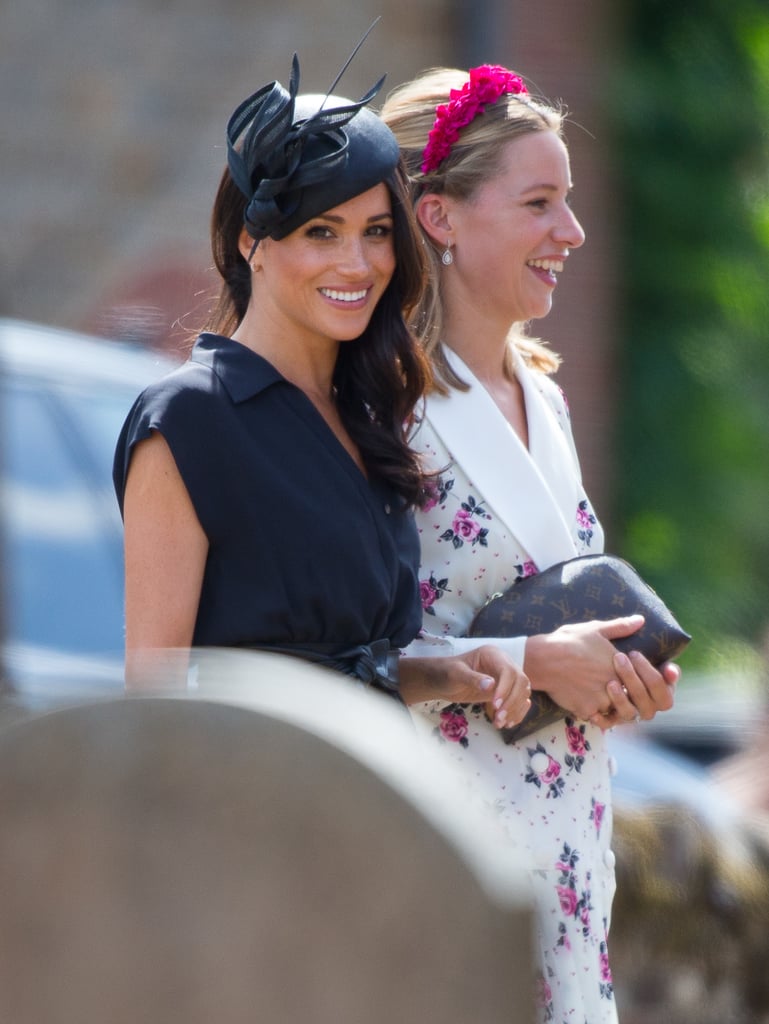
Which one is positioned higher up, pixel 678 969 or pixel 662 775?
pixel 678 969

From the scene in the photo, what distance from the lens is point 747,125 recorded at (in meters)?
9.48

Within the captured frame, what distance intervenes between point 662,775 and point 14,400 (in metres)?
3.02

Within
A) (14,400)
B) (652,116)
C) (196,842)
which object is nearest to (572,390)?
(652,116)

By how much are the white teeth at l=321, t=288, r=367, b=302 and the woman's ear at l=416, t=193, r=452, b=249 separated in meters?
0.45

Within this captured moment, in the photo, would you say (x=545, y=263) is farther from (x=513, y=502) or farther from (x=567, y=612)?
(x=567, y=612)

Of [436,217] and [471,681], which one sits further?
[436,217]

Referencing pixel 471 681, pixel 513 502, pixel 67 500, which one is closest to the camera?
pixel 471 681

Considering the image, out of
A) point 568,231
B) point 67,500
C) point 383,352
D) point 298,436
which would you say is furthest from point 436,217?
point 67,500

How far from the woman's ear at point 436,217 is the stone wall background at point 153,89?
487 cm

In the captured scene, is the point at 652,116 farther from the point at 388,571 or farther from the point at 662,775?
the point at 388,571

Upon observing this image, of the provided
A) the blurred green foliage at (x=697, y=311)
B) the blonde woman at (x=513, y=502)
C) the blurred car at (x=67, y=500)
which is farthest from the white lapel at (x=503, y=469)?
the blurred green foliage at (x=697, y=311)

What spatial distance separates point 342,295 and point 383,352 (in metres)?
0.15

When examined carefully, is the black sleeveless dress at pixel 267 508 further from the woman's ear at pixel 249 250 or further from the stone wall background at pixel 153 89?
the stone wall background at pixel 153 89

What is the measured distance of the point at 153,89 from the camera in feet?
27.0
